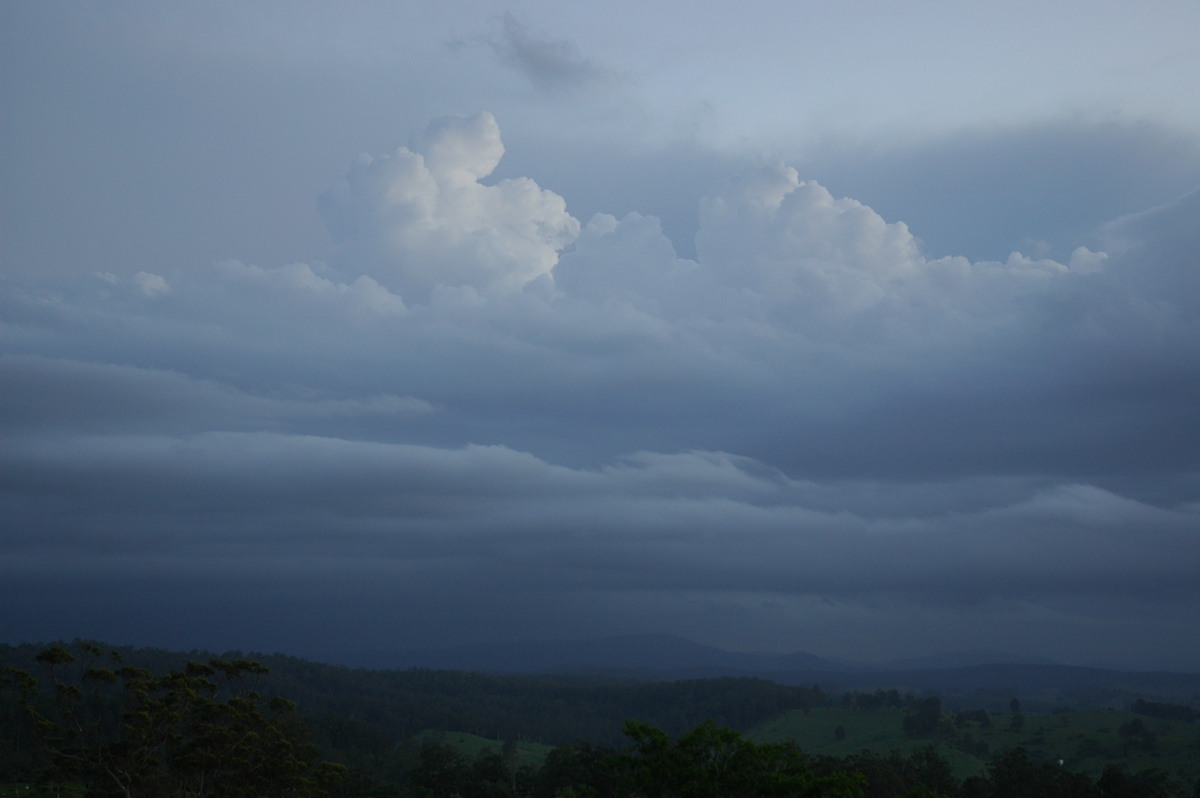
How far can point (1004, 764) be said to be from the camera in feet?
408

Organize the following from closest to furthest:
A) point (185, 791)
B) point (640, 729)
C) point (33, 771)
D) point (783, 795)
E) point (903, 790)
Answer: point (783, 795), point (640, 729), point (185, 791), point (903, 790), point (33, 771)

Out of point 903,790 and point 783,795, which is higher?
point 783,795

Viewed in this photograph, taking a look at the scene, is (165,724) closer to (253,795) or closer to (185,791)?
(185,791)

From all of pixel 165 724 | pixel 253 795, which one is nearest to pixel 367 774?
pixel 253 795

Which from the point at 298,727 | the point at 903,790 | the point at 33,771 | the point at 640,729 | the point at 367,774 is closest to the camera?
the point at 640,729

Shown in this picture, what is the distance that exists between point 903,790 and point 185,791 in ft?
254

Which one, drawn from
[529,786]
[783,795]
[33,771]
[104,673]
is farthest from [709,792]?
[33,771]

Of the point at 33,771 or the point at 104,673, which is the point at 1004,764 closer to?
the point at 104,673

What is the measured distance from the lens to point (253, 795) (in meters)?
96.2

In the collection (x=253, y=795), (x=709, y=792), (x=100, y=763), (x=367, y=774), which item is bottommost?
(x=367, y=774)

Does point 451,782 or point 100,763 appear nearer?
point 100,763

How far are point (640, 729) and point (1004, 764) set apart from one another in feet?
296

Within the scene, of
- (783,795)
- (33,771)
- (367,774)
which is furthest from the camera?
(367,774)

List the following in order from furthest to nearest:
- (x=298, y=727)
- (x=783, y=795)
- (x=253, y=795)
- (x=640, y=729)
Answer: (x=298, y=727)
(x=253, y=795)
(x=640, y=729)
(x=783, y=795)
